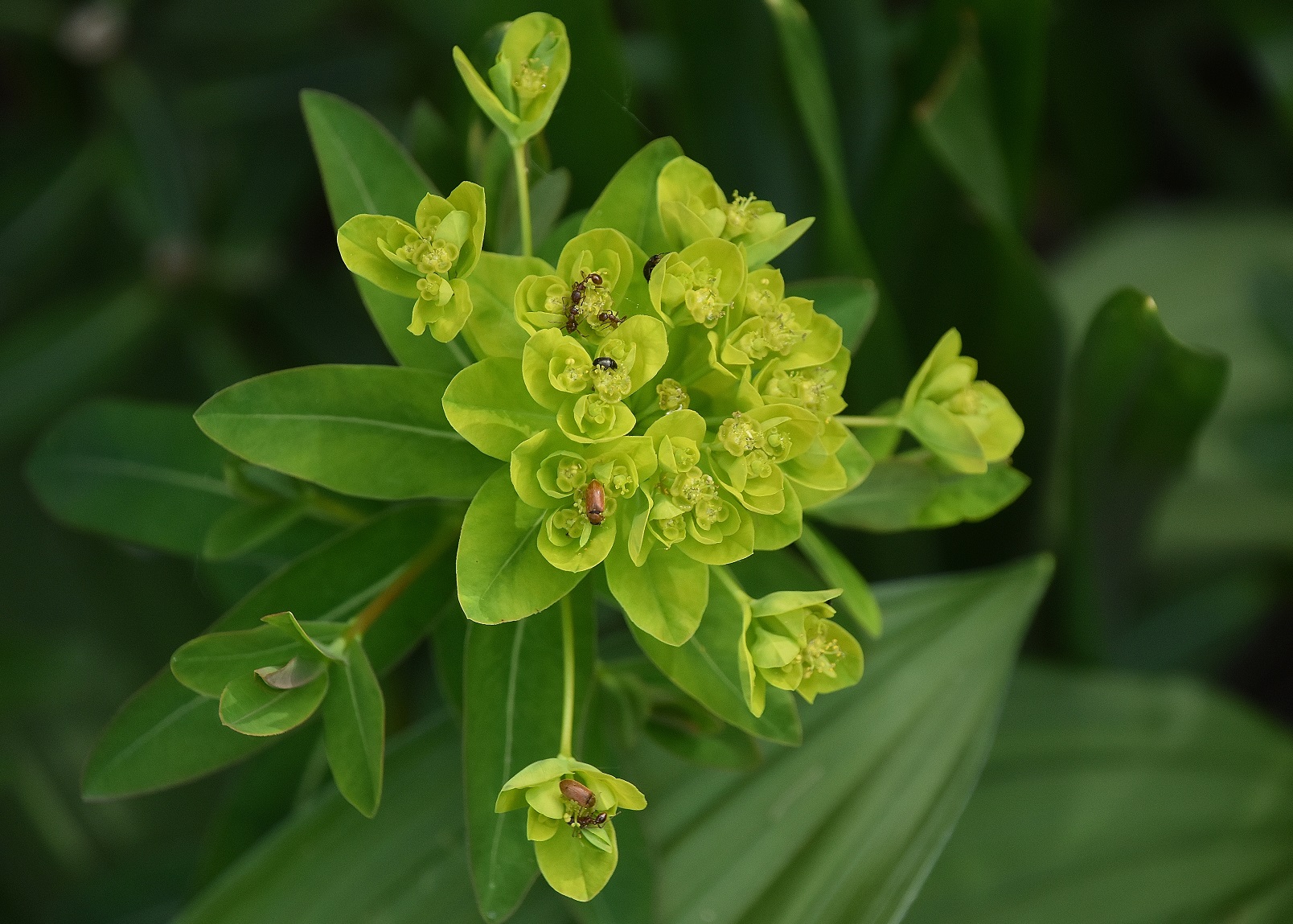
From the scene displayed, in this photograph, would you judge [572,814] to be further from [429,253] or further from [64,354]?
[64,354]

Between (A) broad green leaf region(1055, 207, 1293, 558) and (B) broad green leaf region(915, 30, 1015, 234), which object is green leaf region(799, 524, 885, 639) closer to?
(B) broad green leaf region(915, 30, 1015, 234)

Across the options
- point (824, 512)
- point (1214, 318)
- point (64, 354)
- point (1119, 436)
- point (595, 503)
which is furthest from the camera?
point (1214, 318)

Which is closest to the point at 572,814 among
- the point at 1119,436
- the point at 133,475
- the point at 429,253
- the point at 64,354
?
the point at 429,253

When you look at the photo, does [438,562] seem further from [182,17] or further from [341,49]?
[182,17]

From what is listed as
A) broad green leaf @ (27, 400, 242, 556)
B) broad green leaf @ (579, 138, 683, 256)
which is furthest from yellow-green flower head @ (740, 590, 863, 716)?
broad green leaf @ (27, 400, 242, 556)

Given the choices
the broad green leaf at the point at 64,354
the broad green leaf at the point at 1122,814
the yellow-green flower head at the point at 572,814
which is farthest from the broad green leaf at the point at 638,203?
the broad green leaf at the point at 64,354
